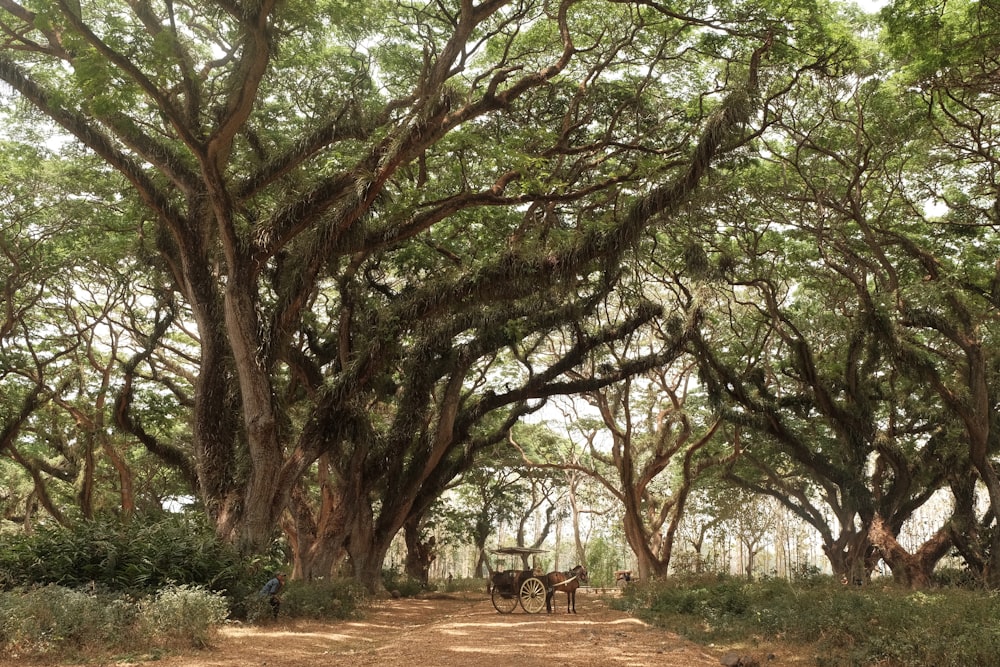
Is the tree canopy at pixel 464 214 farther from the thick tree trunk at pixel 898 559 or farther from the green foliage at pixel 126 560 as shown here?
the green foliage at pixel 126 560

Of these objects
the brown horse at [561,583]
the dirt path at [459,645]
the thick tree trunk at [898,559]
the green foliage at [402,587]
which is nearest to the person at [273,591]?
the dirt path at [459,645]

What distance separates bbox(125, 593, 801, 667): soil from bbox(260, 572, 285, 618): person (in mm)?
300

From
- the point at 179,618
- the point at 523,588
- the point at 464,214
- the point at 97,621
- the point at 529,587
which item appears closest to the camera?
the point at 97,621

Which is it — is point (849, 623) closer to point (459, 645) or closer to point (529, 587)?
point (459, 645)

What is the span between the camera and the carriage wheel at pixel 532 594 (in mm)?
14328

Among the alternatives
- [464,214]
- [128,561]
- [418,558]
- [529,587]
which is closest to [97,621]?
[128,561]

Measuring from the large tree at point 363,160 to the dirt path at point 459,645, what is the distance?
2.35 m

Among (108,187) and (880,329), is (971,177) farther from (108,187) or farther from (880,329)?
(108,187)

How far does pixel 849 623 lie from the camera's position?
838cm

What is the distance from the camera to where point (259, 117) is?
14.0 meters

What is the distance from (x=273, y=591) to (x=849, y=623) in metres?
7.24

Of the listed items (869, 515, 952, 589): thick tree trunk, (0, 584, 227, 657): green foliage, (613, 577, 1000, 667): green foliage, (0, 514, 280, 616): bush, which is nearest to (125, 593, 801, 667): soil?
(0, 584, 227, 657): green foliage

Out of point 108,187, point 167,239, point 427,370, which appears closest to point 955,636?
point 427,370

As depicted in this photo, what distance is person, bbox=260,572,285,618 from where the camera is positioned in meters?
10.7
